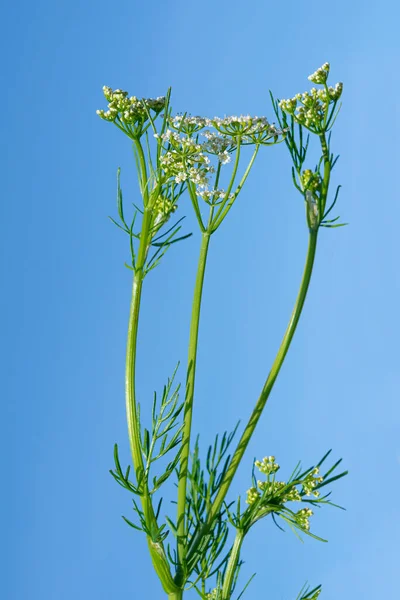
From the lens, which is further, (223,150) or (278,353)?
(223,150)

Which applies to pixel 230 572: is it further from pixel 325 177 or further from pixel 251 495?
pixel 325 177

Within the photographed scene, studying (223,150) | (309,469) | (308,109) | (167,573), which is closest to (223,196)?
(223,150)

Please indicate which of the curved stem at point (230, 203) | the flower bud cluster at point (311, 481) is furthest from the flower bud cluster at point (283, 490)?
the curved stem at point (230, 203)

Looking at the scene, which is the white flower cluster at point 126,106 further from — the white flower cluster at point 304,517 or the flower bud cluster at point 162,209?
the white flower cluster at point 304,517

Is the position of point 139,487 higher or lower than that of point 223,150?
lower

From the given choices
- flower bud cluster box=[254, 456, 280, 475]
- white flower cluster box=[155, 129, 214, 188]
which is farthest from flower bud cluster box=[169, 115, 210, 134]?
flower bud cluster box=[254, 456, 280, 475]

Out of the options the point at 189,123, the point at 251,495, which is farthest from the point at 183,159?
the point at 251,495

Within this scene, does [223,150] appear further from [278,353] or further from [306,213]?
[278,353]

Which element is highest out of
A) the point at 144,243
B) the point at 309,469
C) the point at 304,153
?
the point at 304,153
